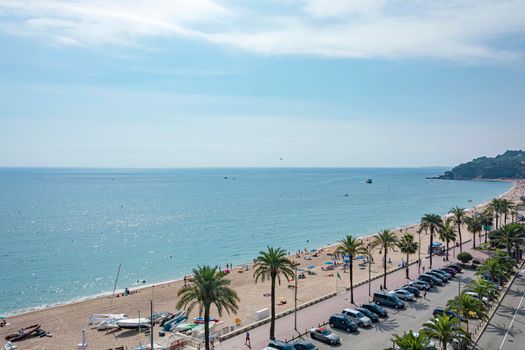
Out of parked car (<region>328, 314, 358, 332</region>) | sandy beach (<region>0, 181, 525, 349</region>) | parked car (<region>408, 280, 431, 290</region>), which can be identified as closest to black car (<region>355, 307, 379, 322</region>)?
parked car (<region>328, 314, 358, 332</region>)

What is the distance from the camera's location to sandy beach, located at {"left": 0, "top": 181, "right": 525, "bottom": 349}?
1517 inches

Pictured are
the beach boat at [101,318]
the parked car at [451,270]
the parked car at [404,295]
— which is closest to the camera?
the parked car at [404,295]

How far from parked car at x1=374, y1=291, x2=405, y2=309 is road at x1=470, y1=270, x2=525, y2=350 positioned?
772 cm

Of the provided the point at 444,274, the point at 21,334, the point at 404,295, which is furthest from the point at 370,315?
the point at 21,334

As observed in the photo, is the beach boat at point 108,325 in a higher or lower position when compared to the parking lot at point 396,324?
lower

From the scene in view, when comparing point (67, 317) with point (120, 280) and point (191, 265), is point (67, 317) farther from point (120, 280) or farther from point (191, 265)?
point (191, 265)

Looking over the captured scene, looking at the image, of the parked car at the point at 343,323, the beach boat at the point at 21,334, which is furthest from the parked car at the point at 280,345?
the beach boat at the point at 21,334

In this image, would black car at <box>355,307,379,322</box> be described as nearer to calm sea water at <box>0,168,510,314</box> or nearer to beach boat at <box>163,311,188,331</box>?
beach boat at <box>163,311,188,331</box>

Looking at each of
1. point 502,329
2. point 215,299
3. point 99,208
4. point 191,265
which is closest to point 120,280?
point 191,265

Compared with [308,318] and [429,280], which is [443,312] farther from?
[429,280]

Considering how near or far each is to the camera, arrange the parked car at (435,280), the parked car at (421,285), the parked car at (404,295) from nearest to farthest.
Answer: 1. the parked car at (404,295)
2. the parked car at (421,285)
3. the parked car at (435,280)

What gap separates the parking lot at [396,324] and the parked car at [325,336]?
343mm

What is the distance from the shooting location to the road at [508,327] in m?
30.1

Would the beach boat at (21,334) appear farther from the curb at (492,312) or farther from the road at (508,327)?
the road at (508,327)
